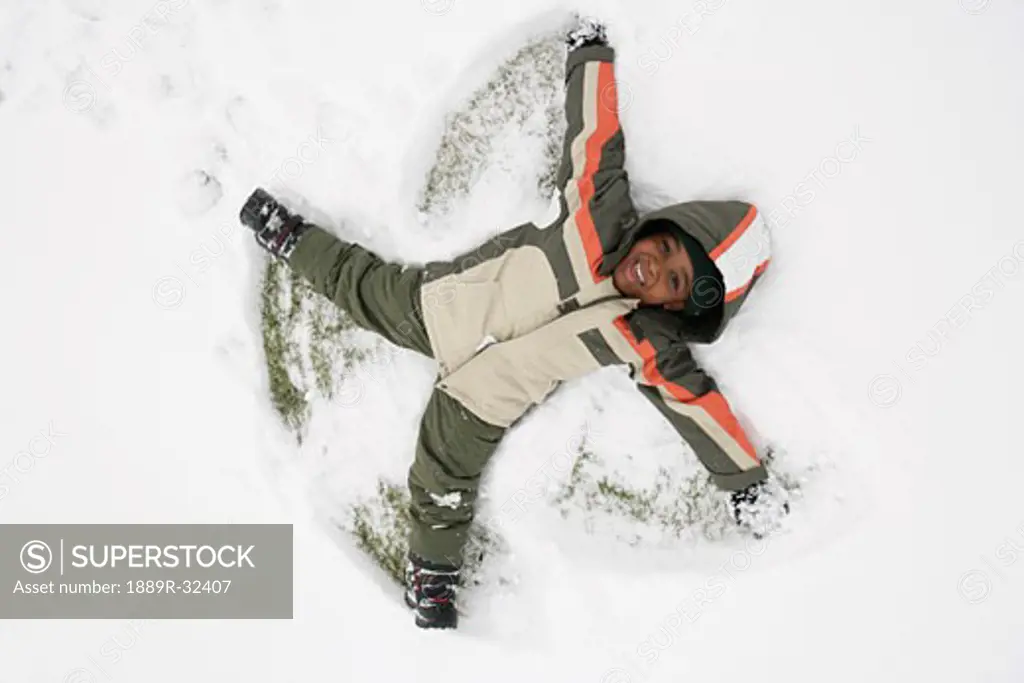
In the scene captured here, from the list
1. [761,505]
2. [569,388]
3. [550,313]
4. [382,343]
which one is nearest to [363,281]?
[382,343]

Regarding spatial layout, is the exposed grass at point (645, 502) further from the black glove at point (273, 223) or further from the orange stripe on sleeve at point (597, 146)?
the black glove at point (273, 223)

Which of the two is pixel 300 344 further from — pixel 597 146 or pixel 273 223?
pixel 597 146

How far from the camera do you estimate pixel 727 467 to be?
2.09 m

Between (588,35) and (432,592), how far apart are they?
169 cm

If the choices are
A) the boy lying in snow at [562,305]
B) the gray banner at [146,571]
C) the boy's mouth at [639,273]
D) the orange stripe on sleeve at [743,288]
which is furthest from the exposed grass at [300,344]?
the orange stripe on sleeve at [743,288]

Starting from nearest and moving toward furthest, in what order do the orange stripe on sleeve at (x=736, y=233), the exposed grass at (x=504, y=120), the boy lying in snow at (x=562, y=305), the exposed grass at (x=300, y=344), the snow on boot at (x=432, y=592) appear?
the orange stripe on sleeve at (x=736, y=233) < the boy lying in snow at (x=562, y=305) < the exposed grass at (x=504, y=120) < the snow on boot at (x=432, y=592) < the exposed grass at (x=300, y=344)

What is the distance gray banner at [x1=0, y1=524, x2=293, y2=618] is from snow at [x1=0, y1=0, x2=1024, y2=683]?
0.21ft

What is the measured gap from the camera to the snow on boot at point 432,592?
2.41 m

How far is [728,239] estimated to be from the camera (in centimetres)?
189

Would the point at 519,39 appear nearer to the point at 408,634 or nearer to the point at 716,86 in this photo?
the point at 716,86

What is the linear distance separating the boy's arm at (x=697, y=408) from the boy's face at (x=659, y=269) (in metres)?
0.12

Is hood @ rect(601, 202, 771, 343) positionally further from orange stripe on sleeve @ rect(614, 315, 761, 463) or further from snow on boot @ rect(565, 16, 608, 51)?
snow on boot @ rect(565, 16, 608, 51)

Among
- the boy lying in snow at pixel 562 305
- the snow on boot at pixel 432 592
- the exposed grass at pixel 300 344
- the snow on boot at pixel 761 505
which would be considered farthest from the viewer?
the exposed grass at pixel 300 344

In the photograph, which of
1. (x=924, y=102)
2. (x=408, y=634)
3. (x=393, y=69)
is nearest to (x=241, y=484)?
(x=408, y=634)
